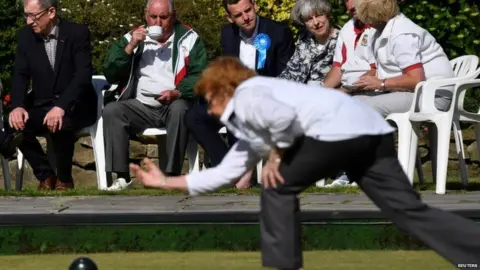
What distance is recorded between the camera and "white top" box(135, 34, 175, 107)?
8719mm

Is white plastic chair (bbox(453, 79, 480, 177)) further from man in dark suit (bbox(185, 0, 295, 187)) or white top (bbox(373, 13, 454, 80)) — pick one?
man in dark suit (bbox(185, 0, 295, 187))

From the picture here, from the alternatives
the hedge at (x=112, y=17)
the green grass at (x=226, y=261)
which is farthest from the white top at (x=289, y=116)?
the hedge at (x=112, y=17)

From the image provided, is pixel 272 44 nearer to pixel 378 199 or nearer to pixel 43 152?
pixel 43 152

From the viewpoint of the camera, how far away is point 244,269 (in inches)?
218

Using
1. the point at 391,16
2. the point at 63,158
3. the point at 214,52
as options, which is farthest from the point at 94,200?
the point at 214,52

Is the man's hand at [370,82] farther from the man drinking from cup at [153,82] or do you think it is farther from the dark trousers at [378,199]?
the dark trousers at [378,199]

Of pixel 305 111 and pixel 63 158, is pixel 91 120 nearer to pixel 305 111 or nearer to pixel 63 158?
pixel 63 158

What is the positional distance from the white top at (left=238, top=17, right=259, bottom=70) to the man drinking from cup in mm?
271

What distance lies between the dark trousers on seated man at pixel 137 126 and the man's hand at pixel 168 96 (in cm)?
3

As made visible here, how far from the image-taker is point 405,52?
7.69 m

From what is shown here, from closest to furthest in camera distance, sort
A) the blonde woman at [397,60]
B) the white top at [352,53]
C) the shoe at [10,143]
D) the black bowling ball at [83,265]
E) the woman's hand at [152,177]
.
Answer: the black bowling ball at [83,265]
the woman's hand at [152,177]
the blonde woman at [397,60]
the white top at [352,53]
the shoe at [10,143]

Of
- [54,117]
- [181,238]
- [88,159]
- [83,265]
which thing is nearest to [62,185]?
[54,117]

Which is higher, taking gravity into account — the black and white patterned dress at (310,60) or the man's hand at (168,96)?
the black and white patterned dress at (310,60)

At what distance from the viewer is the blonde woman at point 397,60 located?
7691mm
